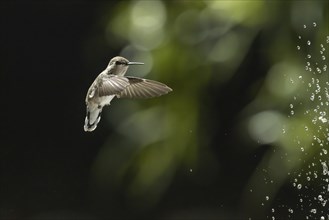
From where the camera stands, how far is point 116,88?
103cm

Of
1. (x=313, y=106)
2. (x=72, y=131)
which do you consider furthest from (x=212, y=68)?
(x=72, y=131)

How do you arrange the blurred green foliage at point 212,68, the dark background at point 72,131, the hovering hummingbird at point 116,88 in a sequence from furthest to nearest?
the dark background at point 72,131, the blurred green foliage at point 212,68, the hovering hummingbird at point 116,88

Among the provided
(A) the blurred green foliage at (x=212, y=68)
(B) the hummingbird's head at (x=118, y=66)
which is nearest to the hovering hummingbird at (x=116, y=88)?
(B) the hummingbird's head at (x=118, y=66)

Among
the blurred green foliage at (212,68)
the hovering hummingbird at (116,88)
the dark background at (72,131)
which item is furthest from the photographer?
the dark background at (72,131)

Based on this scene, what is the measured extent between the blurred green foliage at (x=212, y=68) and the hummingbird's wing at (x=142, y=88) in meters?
0.95

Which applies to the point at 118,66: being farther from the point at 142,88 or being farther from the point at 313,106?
the point at 313,106

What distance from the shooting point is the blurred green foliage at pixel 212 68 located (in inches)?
82.4

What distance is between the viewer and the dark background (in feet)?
8.27

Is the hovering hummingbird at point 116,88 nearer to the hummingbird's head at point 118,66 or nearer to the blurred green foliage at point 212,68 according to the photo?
the hummingbird's head at point 118,66

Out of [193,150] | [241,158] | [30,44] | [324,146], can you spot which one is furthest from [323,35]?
[30,44]

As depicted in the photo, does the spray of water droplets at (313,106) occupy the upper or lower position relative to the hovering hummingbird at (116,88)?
upper

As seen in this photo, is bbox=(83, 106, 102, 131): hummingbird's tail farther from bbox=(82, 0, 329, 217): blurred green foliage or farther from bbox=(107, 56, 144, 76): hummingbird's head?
bbox=(82, 0, 329, 217): blurred green foliage

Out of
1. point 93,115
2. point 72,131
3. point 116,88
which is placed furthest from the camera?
point 72,131

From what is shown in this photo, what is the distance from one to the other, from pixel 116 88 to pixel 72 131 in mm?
1766
